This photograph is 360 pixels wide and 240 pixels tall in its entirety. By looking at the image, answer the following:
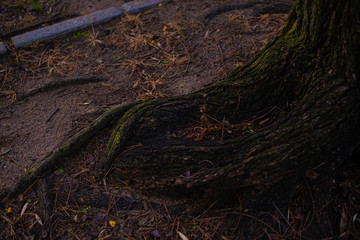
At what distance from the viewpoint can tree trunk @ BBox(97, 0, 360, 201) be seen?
1.79 meters

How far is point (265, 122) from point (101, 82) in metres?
1.99

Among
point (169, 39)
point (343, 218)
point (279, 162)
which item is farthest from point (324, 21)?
point (169, 39)

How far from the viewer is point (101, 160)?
7.88 feet

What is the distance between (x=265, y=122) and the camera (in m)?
2.28

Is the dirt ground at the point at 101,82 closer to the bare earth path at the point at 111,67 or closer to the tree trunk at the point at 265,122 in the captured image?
the bare earth path at the point at 111,67

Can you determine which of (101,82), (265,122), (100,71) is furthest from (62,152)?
(265,122)

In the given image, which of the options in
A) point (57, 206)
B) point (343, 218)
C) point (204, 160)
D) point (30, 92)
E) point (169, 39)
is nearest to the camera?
point (343, 218)

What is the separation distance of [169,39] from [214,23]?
0.73m

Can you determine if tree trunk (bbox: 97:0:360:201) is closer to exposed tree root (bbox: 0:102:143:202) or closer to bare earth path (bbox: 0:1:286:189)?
exposed tree root (bbox: 0:102:143:202)

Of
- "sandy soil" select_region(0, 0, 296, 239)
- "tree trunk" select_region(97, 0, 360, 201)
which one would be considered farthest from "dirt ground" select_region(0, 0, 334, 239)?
"tree trunk" select_region(97, 0, 360, 201)

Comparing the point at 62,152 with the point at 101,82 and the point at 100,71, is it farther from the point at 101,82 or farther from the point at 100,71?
the point at 100,71

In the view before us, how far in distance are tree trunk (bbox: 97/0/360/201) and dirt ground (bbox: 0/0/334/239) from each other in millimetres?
268

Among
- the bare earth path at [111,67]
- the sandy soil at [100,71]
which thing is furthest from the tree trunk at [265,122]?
the bare earth path at [111,67]

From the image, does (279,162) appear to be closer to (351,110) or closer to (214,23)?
(351,110)
